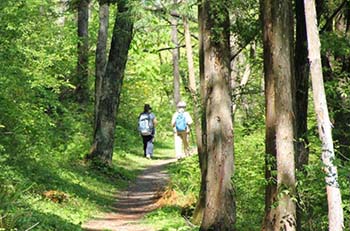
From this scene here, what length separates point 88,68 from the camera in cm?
2727

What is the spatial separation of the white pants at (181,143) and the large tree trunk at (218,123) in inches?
393

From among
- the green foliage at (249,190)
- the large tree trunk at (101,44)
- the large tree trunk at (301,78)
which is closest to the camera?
the large tree trunk at (301,78)

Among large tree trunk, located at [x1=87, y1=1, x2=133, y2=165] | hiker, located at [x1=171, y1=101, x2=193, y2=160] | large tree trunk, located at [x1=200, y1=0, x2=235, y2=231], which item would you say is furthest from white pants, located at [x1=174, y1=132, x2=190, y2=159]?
large tree trunk, located at [x1=200, y1=0, x2=235, y2=231]

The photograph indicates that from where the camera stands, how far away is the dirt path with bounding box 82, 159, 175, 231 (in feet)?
35.8

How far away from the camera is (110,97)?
17.3m

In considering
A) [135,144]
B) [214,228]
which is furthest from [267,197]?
[135,144]

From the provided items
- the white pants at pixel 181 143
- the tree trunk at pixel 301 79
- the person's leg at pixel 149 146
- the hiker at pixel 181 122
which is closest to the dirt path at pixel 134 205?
the white pants at pixel 181 143

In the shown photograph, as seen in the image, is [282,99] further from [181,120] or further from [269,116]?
[181,120]

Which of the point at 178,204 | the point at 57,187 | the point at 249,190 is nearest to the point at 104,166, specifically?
the point at 57,187

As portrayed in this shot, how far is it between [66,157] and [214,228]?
925cm

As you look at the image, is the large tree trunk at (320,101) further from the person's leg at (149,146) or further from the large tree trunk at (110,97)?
the person's leg at (149,146)

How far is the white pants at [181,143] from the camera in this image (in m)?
19.1

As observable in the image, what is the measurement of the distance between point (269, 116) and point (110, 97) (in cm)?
1009

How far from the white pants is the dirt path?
77cm
